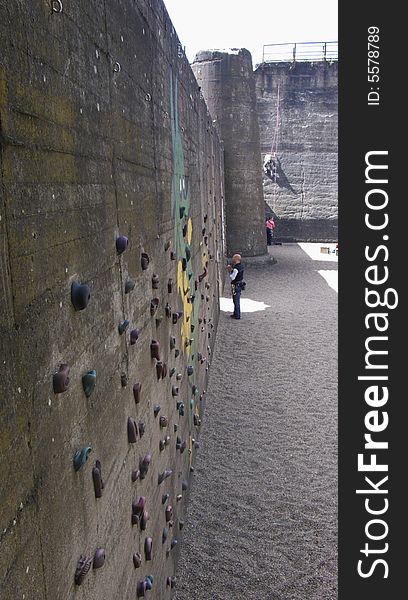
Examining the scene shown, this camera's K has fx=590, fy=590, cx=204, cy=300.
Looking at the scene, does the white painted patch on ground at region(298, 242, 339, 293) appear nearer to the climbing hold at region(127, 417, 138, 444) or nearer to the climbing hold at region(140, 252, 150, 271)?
the climbing hold at region(140, 252, 150, 271)

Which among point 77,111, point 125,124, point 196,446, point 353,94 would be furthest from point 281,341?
point 77,111

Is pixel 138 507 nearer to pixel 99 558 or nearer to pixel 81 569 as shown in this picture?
pixel 99 558

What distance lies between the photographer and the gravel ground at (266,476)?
3.61m

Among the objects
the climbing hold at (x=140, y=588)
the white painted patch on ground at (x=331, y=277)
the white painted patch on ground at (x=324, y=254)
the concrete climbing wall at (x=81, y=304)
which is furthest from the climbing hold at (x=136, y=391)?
the white painted patch on ground at (x=324, y=254)

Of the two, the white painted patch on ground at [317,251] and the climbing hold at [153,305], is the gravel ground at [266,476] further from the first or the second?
the white painted patch on ground at [317,251]

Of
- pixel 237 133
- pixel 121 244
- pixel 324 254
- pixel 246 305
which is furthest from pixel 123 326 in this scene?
pixel 324 254

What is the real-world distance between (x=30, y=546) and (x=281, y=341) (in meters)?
7.84

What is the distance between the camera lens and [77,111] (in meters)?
1.57

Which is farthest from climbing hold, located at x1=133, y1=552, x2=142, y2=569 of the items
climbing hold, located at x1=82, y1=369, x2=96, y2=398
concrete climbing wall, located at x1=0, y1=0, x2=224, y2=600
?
climbing hold, located at x1=82, y1=369, x2=96, y2=398

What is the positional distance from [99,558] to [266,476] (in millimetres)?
3340

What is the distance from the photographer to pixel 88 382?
1576 millimetres

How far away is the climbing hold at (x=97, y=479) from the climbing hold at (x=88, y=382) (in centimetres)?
22

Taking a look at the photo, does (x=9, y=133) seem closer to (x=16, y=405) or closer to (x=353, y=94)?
(x=16, y=405)

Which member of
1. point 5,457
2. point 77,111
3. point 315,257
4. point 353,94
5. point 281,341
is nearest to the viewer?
point 5,457
